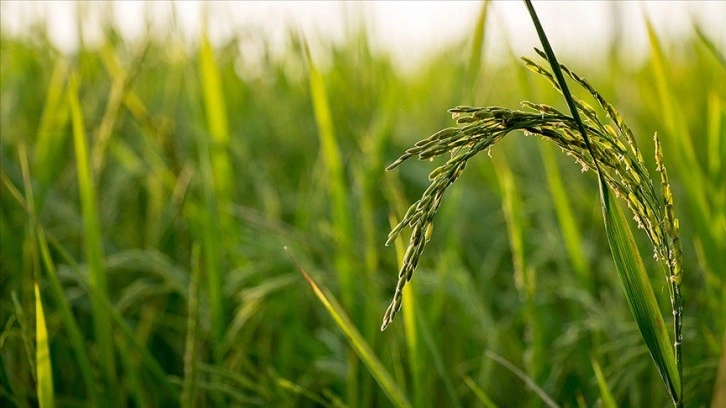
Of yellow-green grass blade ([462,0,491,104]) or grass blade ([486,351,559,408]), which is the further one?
yellow-green grass blade ([462,0,491,104])

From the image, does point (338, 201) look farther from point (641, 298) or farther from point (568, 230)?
point (641, 298)

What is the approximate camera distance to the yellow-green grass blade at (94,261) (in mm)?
1174

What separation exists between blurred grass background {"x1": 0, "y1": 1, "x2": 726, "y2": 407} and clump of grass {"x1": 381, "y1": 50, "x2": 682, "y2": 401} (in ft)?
0.40

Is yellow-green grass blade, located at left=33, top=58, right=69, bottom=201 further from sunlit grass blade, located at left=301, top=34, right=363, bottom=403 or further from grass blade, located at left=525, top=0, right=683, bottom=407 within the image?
grass blade, located at left=525, top=0, right=683, bottom=407

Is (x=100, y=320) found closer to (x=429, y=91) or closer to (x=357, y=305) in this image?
(x=357, y=305)

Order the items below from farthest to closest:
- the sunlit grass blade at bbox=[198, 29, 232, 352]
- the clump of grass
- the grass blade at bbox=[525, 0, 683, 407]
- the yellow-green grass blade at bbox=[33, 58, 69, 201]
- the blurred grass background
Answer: the yellow-green grass blade at bbox=[33, 58, 69, 201]
the sunlit grass blade at bbox=[198, 29, 232, 352]
the blurred grass background
the grass blade at bbox=[525, 0, 683, 407]
the clump of grass

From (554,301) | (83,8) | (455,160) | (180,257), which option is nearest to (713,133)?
(554,301)

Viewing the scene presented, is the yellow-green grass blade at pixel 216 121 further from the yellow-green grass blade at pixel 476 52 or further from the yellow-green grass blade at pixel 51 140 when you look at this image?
the yellow-green grass blade at pixel 476 52

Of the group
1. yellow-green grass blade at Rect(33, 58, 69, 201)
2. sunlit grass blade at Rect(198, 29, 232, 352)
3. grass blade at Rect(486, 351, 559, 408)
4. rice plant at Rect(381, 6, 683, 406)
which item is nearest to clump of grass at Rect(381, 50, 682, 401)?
rice plant at Rect(381, 6, 683, 406)

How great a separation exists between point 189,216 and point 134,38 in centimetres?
111

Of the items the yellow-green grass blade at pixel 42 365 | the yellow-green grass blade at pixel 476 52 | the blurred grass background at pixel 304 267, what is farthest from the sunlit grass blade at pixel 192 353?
the yellow-green grass blade at pixel 476 52

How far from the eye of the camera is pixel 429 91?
10.3ft

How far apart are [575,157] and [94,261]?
861 mm

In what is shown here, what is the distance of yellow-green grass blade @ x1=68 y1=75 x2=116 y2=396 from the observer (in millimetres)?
1174
